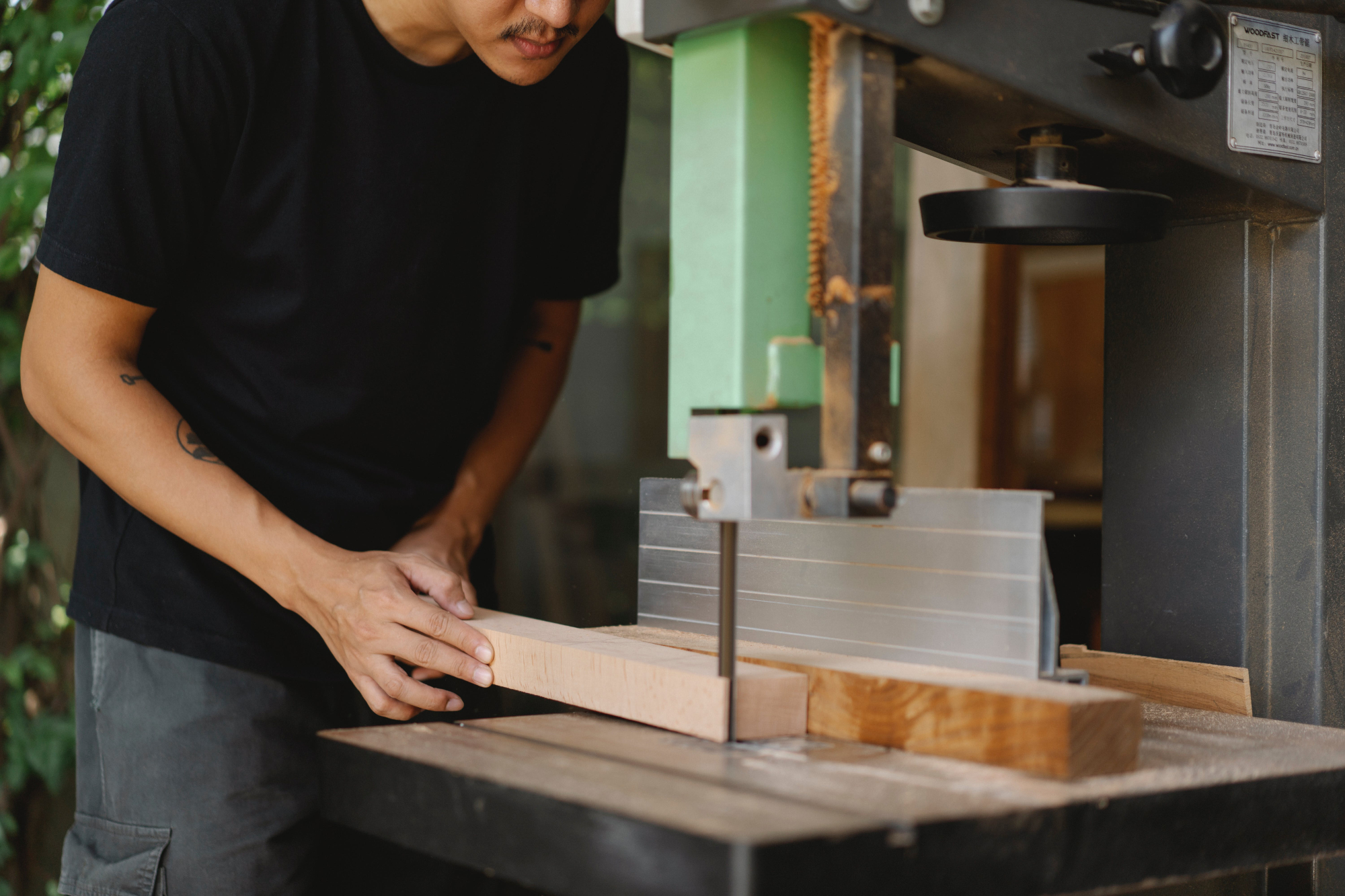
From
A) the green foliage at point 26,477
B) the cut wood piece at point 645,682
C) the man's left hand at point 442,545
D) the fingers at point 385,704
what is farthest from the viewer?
the green foliage at point 26,477

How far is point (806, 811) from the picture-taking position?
0.63 meters

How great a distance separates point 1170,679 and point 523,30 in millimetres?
900

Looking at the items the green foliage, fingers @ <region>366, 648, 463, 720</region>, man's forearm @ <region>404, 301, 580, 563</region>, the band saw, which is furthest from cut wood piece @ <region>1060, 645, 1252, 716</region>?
the green foliage

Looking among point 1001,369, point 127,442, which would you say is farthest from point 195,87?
point 1001,369

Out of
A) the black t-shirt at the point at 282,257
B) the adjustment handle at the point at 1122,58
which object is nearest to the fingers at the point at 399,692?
the black t-shirt at the point at 282,257

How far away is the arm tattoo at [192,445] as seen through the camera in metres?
1.20

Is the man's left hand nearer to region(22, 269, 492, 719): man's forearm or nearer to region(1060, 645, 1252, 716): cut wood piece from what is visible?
region(22, 269, 492, 719): man's forearm

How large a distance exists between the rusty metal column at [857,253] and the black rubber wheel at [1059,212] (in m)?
0.16

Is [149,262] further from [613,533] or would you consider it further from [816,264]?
[613,533]

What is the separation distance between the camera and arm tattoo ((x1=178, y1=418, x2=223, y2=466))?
1203 mm

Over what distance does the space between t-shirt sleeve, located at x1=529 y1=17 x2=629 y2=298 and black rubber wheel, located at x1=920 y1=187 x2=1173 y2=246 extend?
2.44ft

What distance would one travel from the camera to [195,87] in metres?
1.18

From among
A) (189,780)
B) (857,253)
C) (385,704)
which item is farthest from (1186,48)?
(189,780)

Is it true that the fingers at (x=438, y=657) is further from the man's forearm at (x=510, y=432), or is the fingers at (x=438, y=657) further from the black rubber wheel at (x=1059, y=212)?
the black rubber wheel at (x=1059, y=212)
